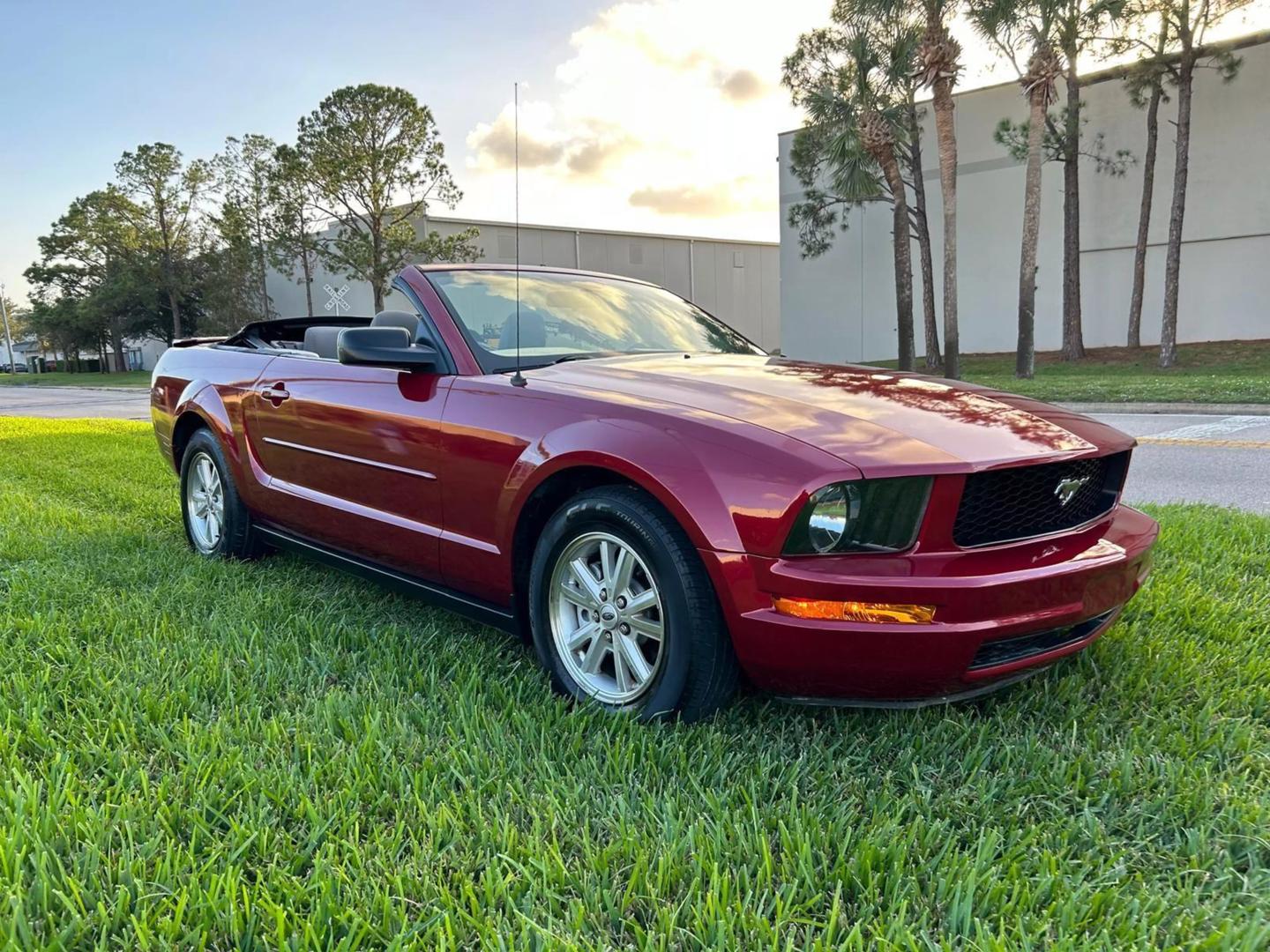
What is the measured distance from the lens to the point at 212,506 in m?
4.53

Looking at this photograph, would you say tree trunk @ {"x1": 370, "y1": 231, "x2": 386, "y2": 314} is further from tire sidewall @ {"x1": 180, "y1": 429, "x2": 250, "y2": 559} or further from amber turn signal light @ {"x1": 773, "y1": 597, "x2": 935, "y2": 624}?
amber turn signal light @ {"x1": 773, "y1": 597, "x2": 935, "y2": 624}

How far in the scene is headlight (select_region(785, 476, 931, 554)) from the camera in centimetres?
216

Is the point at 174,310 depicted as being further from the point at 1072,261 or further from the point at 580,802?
the point at 580,802

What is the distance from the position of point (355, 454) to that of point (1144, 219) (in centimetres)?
2666

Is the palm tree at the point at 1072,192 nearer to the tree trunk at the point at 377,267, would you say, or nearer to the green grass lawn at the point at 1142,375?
the green grass lawn at the point at 1142,375

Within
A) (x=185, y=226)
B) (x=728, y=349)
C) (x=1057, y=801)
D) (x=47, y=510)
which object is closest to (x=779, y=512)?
(x=1057, y=801)

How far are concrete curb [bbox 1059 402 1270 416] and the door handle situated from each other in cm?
1031

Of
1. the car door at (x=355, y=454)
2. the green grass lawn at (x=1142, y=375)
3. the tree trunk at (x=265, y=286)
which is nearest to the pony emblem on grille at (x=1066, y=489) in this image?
the car door at (x=355, y=454)

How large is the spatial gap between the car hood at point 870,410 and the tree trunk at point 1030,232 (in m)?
18.9

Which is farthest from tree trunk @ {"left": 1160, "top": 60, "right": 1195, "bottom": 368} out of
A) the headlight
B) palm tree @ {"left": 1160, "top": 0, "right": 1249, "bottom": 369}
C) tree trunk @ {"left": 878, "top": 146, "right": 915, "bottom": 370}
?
the headlight

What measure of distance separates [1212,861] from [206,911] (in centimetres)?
206

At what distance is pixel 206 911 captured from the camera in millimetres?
1667

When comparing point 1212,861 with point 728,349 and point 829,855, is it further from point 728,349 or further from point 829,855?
point 728,349

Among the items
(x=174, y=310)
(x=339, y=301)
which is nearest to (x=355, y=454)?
(x=339, y=301)
